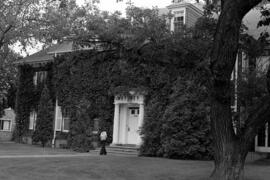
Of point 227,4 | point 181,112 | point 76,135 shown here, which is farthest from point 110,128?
point 227,4

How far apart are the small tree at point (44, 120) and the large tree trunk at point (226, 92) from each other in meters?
19.2

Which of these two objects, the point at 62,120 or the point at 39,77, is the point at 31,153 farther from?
the point at 39,77

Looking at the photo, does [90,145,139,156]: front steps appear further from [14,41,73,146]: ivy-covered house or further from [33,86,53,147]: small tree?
[14,41,73,146]: ivy-covered house

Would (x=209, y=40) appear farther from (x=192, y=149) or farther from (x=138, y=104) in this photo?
(x=138, y=104)

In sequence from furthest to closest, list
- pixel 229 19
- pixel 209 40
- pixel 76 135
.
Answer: pixel 76 135
pixel 209 40
pixel 229 19

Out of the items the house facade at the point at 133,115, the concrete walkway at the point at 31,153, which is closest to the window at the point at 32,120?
the house facade at the point at 133,115

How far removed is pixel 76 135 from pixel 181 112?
808cm

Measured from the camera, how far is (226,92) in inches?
402

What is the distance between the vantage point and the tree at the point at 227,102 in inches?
387

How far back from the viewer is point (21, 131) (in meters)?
31.2

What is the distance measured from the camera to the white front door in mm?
24516

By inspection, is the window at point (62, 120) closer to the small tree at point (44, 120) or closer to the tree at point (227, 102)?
the small tree at point (44, 120)

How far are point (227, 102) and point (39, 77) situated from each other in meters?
22.4

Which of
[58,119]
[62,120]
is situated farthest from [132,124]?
[58,119]
